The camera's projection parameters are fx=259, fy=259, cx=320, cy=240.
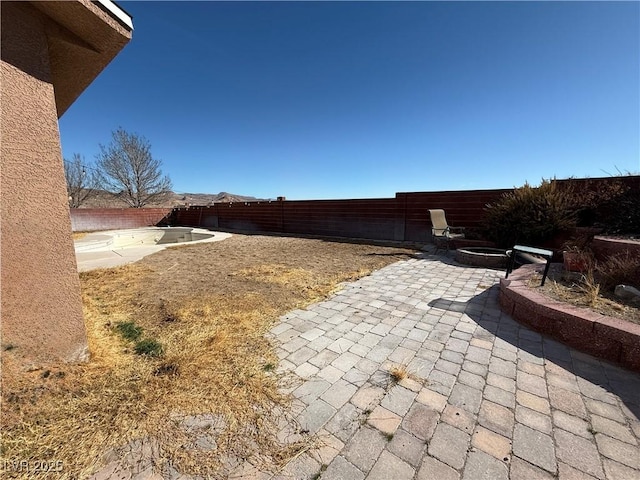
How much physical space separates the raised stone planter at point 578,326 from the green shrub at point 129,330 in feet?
12.5

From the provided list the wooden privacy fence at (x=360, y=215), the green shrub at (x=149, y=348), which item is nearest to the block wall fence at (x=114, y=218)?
the wooden privacy fence at (x=360, y=215)

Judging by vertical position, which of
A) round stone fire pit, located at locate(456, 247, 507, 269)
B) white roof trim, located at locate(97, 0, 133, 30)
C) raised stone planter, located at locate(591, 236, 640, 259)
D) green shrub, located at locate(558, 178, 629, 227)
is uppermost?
white roof trim, located at locate(97, 0, 133, 30)

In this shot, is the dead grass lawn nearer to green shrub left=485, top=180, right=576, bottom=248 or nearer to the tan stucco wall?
the tan stucco wall

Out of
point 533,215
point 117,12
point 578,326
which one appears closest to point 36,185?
point 117,12

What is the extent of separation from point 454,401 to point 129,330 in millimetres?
2924


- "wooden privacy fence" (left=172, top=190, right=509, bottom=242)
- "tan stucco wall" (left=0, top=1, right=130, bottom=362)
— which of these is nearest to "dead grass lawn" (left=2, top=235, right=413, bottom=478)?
"tan stucco wall" (left=0, top=1, right=130, bottom=362)

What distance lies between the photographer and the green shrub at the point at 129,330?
2453 mm

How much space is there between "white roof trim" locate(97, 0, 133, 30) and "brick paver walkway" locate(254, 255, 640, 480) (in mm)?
2646

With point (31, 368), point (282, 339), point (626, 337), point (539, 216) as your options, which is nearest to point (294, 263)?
point (282, 339)

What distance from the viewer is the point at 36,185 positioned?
1622 mm

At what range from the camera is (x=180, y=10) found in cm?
571

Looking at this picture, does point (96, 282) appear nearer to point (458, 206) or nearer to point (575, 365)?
point (575, 365)

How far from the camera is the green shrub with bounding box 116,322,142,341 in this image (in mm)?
2453

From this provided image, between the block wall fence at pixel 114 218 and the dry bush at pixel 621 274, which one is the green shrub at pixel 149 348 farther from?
the block wall fence at pixel 114 218
